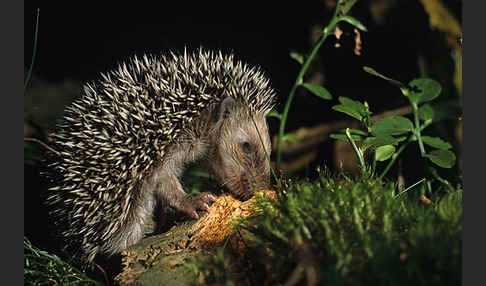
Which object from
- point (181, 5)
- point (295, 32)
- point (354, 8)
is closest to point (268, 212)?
point (354, 8)

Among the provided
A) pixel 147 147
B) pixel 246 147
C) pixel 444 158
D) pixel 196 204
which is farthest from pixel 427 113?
pixel 147 147

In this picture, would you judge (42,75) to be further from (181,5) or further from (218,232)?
(218,232)

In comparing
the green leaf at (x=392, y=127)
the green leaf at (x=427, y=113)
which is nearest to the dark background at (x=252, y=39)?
the green leaf at (x=427, y=113)

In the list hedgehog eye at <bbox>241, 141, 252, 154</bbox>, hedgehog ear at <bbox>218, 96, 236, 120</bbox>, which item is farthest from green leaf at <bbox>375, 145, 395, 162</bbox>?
hedgehog ear at <bbox>218, 96, 236, 120</bbox>

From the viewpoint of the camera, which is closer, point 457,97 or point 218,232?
point 218,232

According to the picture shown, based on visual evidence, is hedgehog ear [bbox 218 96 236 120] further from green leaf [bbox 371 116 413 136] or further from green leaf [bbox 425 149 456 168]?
green leaf [bbox 425 149 456 168]

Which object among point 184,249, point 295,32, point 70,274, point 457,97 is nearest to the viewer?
Result: point 184,249

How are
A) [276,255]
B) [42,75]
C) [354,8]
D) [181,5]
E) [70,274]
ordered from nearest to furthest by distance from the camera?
[276,255] < [70,274] < [354,8] < [181,5] < [42,75]
